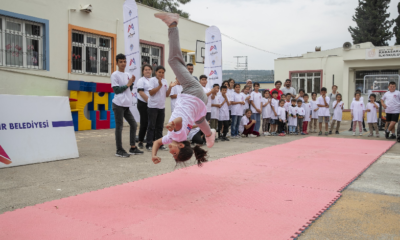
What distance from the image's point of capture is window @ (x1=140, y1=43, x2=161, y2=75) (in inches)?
559

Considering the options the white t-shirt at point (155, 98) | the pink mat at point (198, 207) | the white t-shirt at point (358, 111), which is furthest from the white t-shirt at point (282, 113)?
the pink mat at point (198, 207)

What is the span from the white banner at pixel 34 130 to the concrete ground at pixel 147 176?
0.68 feet

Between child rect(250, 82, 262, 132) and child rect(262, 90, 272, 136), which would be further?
child rect(262, 90, 272, 136)

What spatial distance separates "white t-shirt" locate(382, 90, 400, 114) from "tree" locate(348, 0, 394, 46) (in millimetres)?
28697

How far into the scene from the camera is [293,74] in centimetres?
2550

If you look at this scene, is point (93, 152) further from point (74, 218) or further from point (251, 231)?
point (251, 231)

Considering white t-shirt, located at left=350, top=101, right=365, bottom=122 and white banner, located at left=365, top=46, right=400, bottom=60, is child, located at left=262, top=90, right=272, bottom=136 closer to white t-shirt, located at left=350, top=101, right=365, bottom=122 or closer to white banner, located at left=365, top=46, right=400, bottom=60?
white t-shirt, located at left=350, top=101, right=365, bottom=122

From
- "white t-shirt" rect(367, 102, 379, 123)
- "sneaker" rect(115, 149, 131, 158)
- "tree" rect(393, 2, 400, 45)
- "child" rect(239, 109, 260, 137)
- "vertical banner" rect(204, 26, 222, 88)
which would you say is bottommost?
"sneaker" rect(115, 149, 131, 158)

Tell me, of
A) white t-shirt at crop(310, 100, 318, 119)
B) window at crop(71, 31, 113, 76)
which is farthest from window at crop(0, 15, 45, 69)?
white t-shirt at crop(310, 100, 318, 119)

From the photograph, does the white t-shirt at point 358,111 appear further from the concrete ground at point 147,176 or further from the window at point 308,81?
the window at point 308,81

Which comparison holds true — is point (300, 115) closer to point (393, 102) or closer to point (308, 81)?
point (393, 102)

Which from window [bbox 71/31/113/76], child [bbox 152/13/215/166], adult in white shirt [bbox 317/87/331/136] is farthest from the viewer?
adult in white shirt [bbox 317/87/331/136]

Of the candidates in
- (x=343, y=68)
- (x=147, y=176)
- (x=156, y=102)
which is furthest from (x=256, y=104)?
(x=343, y=68)

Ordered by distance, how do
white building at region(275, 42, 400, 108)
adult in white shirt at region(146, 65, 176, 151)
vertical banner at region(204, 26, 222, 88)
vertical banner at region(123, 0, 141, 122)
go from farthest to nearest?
1. white building at region(275, 42, 400, 108)
2. vertical banner at region(204, 26, 222, 88)
3. vertical banner at region(123, 0, 141, 122)
4. adult in white shirt at region(146, 65, 176, 151)
